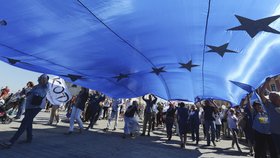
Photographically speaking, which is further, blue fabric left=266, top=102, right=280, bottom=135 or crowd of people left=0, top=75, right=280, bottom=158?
crowd of people left=0, top=75, right=280, bottom=158

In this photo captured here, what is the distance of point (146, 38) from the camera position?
606cm

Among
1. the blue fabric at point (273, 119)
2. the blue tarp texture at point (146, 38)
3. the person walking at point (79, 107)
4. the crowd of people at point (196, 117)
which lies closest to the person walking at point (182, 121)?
the crowd of people at point (196, 117)

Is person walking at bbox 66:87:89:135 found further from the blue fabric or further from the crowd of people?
the blue fabric

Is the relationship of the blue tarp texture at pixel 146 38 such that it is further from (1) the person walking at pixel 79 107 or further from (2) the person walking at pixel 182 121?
(2) the person walking at pixel 182 121

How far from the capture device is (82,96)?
10.2 metres

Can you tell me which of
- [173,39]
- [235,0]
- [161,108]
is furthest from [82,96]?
[161,108]

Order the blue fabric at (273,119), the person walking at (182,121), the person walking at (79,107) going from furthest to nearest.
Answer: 1. the person walking at (182,121)
2. the person walking at (79,107)
3. the blue fabric at (273,119)

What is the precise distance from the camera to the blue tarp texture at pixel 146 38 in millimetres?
4680

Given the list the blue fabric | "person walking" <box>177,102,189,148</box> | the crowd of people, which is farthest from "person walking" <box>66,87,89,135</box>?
the blue fabric

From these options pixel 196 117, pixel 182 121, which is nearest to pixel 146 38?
pixel 182 121

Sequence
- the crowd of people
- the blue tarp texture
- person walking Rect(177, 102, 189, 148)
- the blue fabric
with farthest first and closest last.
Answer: person walking Rect(177, 102, 189, 148) < the crowd of people < the blue fabric < the blue tarp texture

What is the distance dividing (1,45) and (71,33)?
2332 mm

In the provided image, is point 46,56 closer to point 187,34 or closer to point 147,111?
point 187,34

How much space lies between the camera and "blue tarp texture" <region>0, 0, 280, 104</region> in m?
4.68
